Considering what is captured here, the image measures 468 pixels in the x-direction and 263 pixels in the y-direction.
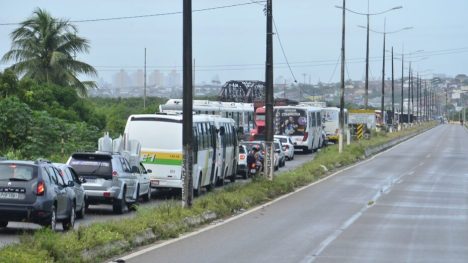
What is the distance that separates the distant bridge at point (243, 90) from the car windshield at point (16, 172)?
62.6 metres

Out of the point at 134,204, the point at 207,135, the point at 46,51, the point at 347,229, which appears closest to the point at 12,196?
the point at 347,229

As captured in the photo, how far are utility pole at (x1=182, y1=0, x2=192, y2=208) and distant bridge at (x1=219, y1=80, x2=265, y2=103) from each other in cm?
5868

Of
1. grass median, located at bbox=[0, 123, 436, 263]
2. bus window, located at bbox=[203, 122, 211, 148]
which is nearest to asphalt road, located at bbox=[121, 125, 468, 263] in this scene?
grass median, located at bbox=[0, 123, 436, 263]

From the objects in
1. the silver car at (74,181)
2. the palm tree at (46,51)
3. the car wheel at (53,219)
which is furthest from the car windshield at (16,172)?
the palm tree at (46,51)

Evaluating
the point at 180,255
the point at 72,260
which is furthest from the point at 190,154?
the point at 72,260

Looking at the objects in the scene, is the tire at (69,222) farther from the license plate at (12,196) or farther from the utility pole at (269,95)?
the utility pole at (269,95)

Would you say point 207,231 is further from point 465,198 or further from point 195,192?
point 465,198

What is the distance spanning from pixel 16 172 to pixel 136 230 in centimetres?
326

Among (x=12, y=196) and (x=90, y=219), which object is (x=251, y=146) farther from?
(x=12, y=196)

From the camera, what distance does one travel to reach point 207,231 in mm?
18656

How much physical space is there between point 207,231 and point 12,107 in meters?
23.6

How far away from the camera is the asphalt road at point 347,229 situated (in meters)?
15.0

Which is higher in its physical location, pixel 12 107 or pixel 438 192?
pixel 12 107

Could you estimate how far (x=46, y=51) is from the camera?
187ft
